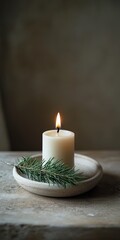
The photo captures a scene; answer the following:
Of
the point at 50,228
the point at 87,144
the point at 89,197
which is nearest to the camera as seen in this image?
the point at 50,228

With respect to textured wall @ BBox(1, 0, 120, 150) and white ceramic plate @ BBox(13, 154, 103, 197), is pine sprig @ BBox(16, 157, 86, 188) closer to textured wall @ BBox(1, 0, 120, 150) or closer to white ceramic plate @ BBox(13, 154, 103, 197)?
white ceramic plate @ BBox(13, 154, 103, 197)

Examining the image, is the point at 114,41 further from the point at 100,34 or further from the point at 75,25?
the point at 75,25

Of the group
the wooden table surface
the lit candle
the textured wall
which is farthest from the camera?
the textured wall

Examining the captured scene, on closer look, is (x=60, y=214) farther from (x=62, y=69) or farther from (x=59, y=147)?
(x=62, y=69)

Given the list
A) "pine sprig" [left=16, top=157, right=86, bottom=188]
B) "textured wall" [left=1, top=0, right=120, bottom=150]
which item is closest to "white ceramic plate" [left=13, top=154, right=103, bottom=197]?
"pine sprig" [left=16, top=157, right=86, bottom=188]

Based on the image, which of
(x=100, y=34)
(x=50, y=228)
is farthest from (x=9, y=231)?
(x=100, y=34)
